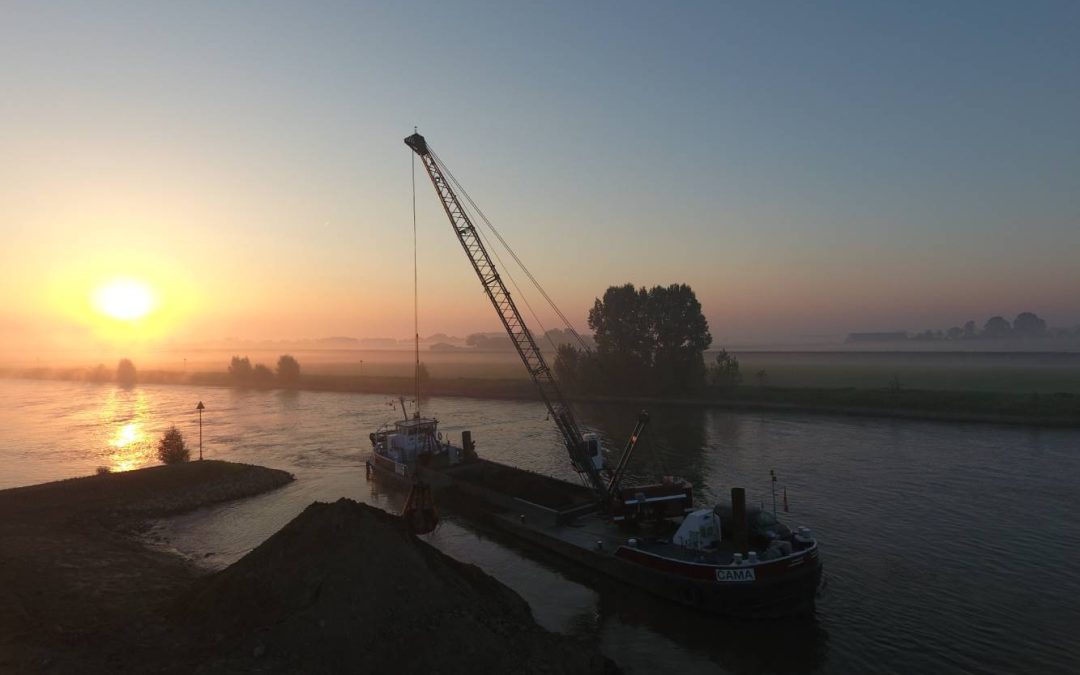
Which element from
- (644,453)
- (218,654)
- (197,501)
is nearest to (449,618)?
(218,654)

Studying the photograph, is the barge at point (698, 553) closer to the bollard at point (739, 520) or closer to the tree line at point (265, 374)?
the bollard at point (739, 520)

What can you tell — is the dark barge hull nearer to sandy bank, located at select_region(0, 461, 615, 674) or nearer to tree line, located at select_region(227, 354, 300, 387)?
sandy bank, located at select_region(0, 461, 615, 674)

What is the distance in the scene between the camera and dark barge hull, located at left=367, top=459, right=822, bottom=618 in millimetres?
23875

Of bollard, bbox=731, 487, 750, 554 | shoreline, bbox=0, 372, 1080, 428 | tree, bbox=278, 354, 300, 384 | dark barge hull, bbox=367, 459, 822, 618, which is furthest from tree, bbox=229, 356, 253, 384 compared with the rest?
bollard, bbox=731, 487, 750, 554

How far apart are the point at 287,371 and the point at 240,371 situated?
78.5 ft

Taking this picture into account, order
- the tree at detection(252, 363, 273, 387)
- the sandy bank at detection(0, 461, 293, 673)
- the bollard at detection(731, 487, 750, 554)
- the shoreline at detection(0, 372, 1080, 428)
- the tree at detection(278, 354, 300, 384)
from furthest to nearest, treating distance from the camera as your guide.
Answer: the tree at detection(252, 363, 273, 387)
the tree at detection(278, 354, 300, 384)
the shoreline at detection(0, 372, 1080, 428)
the bollard at detection(731, 487, 750, 554)
the sandy bank at detection(0, 461, 293, 673)

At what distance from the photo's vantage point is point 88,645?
18328 millimetres

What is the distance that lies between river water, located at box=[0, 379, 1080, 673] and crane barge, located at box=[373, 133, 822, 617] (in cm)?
122

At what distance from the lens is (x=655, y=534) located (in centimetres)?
2975

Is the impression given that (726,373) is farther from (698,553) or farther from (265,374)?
(265,374)

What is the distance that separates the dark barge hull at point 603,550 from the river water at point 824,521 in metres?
0.85

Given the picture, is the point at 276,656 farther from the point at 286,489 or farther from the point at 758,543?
the point at 286,489

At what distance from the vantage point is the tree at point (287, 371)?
542ft

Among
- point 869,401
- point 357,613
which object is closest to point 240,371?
point 869,401
